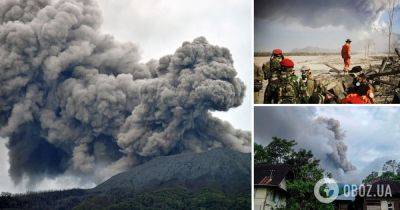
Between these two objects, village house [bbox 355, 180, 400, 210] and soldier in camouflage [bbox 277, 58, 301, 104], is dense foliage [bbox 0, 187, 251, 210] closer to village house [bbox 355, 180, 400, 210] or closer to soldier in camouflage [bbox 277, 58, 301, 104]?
soldier in camouflage [bbox 277, 58, 301, 104]

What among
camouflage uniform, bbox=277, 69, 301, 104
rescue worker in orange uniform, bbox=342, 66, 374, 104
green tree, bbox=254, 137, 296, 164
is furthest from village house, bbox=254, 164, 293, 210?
rescue worker in orange uniform, bbox=342, 66, 374, 104

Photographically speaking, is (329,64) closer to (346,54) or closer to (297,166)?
(346,54)

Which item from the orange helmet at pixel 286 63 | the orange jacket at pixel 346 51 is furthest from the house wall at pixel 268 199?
the orange jacket at pixel 346 51

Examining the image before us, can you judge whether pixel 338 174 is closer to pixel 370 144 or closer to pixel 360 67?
pixel 370 144

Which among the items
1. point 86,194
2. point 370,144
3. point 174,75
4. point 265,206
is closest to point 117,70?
point 174,75

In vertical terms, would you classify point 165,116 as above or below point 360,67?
below
